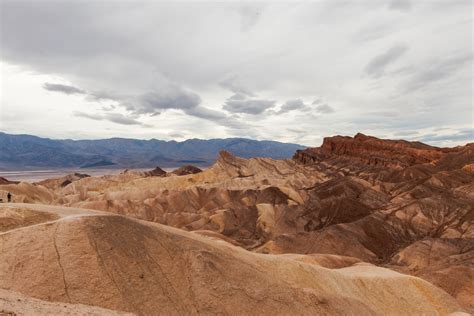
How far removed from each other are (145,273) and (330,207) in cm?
6427

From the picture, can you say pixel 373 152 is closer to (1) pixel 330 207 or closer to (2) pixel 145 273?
(1) pixel 330 207

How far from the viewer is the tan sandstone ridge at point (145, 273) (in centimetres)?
1819

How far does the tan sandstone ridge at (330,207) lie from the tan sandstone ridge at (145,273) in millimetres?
15524

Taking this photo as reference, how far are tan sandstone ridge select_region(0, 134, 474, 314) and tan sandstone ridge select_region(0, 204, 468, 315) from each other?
15.5 metres

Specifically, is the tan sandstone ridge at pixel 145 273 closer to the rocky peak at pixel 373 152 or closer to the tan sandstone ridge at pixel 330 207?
the tan sandstone ridge at pixel 330 207

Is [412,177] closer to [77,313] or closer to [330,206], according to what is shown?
[330,206]

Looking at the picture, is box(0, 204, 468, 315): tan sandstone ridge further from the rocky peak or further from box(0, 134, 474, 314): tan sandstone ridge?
the rocky peak

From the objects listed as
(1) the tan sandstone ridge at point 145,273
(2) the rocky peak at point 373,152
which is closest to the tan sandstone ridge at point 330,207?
(2) the rocky peak at point 373,152

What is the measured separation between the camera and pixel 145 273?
2055cm

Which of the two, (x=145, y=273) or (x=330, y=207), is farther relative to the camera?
(x=330, y=207)

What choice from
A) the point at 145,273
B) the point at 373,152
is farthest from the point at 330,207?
the point at 145,273

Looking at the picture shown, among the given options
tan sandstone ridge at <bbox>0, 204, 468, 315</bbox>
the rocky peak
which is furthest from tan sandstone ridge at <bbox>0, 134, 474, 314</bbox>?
tan sandstone ridge at <bbox>0, 204, 468, 315</bbox>

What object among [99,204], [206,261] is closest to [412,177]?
[99,204]

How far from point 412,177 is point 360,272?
231ft
